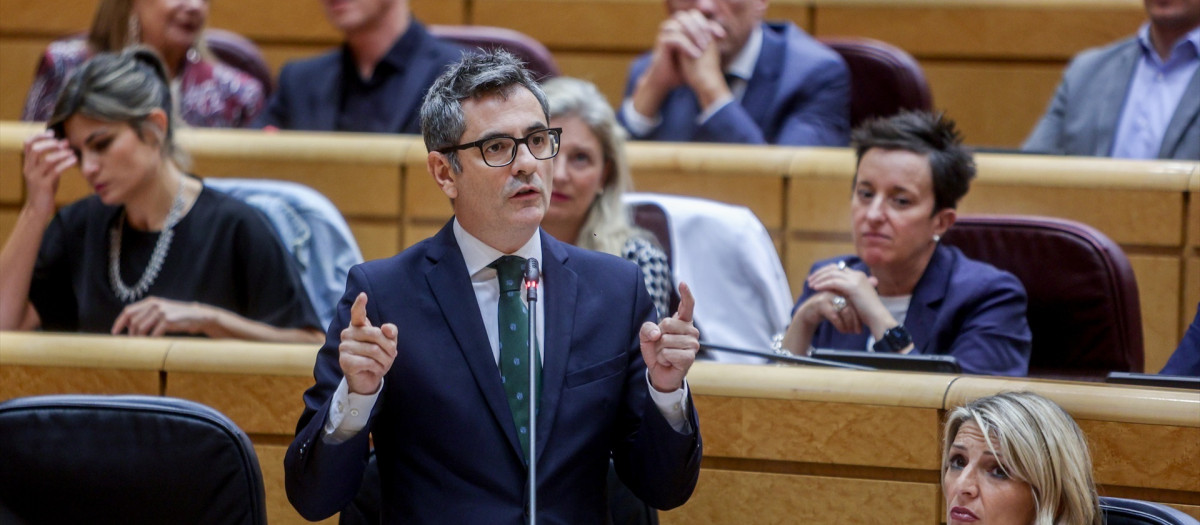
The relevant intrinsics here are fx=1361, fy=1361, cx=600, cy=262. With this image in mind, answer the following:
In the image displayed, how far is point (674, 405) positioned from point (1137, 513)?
50cm

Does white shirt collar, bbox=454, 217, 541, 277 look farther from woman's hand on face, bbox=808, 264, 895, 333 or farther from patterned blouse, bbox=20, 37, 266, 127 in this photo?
patterned blouse, bbox=20, 37, 266, 127

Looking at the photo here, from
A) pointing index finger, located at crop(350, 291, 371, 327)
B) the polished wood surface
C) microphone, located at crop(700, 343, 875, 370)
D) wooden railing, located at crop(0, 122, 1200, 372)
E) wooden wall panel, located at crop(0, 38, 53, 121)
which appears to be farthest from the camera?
wooden wall panel, located at crop(0, 38, 53, 121)

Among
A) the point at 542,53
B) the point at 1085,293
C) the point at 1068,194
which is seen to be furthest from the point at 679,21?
the point at 1085,293

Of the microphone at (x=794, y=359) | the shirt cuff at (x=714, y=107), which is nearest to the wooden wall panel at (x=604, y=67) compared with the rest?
the shirt cuff at (x=714, y=107)

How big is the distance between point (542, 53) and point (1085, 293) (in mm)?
1529

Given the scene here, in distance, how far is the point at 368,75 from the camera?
3.12 meters

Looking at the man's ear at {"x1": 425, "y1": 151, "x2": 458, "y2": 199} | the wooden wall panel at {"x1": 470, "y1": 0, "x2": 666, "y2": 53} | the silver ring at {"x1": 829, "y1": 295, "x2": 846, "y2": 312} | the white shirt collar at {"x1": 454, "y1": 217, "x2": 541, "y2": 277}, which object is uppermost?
the wooden wall panel at {"x1": 470, "y1": 0, "x2": 666, "y2": 53}

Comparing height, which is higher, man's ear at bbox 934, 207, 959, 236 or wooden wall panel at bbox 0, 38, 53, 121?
wooden wall panel at bbox 0, 38, 53, 121

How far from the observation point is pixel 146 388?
1.89 metres

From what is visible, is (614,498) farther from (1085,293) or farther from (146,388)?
A: (1085,293)

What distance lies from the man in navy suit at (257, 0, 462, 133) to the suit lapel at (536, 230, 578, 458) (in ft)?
5.20

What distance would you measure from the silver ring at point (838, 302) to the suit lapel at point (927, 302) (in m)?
0.11

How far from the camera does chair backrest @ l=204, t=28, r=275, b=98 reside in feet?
11.4

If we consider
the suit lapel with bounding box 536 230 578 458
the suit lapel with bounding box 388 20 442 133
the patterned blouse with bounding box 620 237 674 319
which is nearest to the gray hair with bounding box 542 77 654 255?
the patterned blouse with bounding box 620 237 674 319
